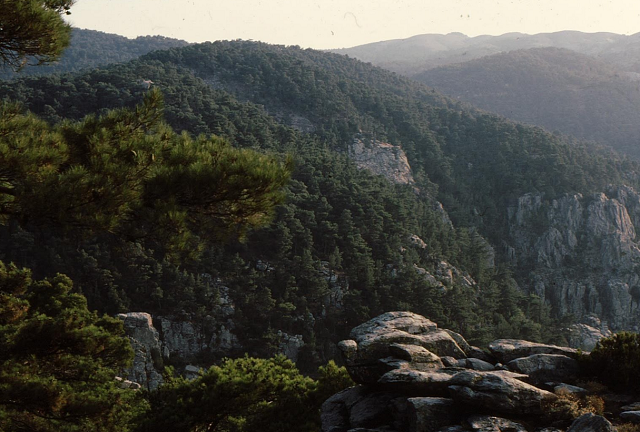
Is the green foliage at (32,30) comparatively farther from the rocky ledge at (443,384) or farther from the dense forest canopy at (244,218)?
the rocky ledge at (443,384)

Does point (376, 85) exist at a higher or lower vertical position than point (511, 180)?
higher

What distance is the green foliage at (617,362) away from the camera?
9.62 m

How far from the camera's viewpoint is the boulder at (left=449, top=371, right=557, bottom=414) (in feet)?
27.6

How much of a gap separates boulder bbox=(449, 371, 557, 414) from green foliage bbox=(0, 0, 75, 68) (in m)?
9.38

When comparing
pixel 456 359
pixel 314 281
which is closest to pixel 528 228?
pixel 314 281

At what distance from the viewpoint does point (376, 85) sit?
11381 cm

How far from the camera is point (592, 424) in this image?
7.12m

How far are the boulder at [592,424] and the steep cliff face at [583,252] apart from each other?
61.7 m

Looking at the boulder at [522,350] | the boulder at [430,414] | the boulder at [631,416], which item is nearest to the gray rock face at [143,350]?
the boulder at [522,350]

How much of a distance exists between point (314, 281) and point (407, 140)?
178 ft

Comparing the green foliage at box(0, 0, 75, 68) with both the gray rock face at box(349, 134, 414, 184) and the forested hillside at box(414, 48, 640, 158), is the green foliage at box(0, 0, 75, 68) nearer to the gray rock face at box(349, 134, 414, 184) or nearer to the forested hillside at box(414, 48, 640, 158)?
the gray rock face at box(349, 134, 414, 184)

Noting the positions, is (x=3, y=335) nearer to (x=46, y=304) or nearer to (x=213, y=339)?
(x=46, y=304)

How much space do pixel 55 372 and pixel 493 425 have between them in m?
9.89

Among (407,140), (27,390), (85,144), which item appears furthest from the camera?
(407,140)
